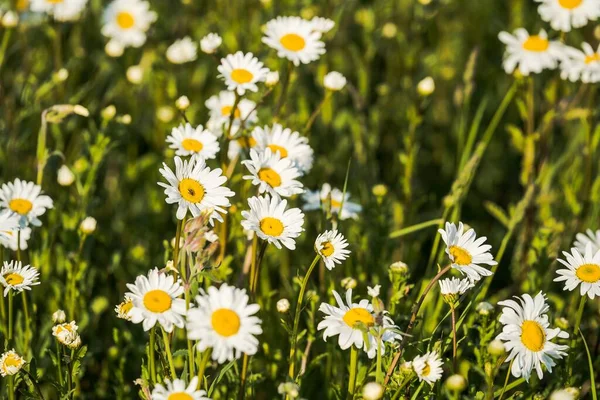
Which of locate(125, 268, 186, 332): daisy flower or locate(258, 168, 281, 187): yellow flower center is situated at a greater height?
locate(258, 168, 281, 187): yellow flower center

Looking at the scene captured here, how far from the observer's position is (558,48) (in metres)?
2.99

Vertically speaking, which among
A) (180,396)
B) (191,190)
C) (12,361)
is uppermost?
(191,190)

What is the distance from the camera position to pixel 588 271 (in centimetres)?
199

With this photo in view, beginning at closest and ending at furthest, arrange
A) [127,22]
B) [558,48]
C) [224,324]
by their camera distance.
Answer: [224,324] < [558,48] < [127,22]

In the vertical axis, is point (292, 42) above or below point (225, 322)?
above

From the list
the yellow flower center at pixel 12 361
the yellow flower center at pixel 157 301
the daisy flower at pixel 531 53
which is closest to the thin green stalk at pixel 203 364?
the yellow flower center at pixel 157 301

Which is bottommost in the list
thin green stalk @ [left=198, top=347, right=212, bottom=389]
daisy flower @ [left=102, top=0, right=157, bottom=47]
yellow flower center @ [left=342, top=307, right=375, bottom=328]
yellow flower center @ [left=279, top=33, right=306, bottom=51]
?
yellow flower center @ [left=342, top=307, right=375, bottom=328]

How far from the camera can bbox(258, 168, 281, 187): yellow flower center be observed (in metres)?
2.11

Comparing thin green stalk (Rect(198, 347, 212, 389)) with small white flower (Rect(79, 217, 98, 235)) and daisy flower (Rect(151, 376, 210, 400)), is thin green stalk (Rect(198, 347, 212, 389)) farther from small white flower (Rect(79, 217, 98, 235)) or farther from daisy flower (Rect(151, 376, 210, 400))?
small white flower (Rect(79, 217, 98, 235))

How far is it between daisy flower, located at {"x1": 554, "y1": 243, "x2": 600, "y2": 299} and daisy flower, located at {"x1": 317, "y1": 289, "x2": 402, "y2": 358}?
0.53 meters

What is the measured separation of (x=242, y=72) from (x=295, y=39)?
16.1 inches

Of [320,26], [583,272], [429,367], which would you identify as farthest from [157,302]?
[320,26]

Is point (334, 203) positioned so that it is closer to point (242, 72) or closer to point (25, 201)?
point (242, 72)

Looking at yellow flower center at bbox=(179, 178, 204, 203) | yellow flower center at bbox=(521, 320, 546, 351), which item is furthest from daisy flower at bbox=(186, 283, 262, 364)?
yellow flower center at bbox=(521, 320, 546, 351)
